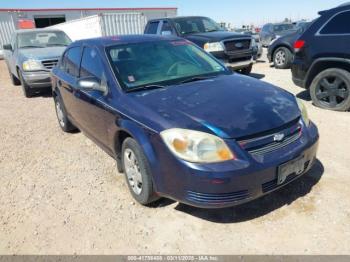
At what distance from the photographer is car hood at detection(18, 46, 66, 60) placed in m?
8.81

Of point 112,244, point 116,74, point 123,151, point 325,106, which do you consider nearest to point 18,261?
point 112,244

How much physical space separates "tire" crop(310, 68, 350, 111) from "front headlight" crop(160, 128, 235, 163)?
409 centimetres

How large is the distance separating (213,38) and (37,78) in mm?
4779

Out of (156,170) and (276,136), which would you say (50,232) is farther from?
(276,136)

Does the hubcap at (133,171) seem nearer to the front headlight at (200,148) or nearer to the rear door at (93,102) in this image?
the rear door at (93,102)

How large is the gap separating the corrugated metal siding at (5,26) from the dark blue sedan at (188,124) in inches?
1051

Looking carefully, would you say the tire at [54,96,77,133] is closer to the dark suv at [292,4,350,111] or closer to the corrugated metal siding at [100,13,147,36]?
the dark suv at [292,4,350,111]

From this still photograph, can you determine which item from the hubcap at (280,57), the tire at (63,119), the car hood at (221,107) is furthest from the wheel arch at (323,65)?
the hubcap at (280,57)

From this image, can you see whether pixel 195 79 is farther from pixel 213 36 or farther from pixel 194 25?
pixel 194 25

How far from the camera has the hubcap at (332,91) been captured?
19.3 feet

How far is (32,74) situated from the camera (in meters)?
8.73

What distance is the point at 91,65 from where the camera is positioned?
4.20m

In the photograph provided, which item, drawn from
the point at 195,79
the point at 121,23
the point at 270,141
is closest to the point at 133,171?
the point at 195,79

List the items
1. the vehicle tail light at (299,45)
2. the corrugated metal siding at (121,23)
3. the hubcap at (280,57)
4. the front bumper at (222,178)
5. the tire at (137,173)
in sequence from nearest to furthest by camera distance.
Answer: the front bumper at (222,178), the tire at (137,173), the vehicle tail light at (299,45), the hubcap at (280,57), the corrugated metal siding at (121,23)
